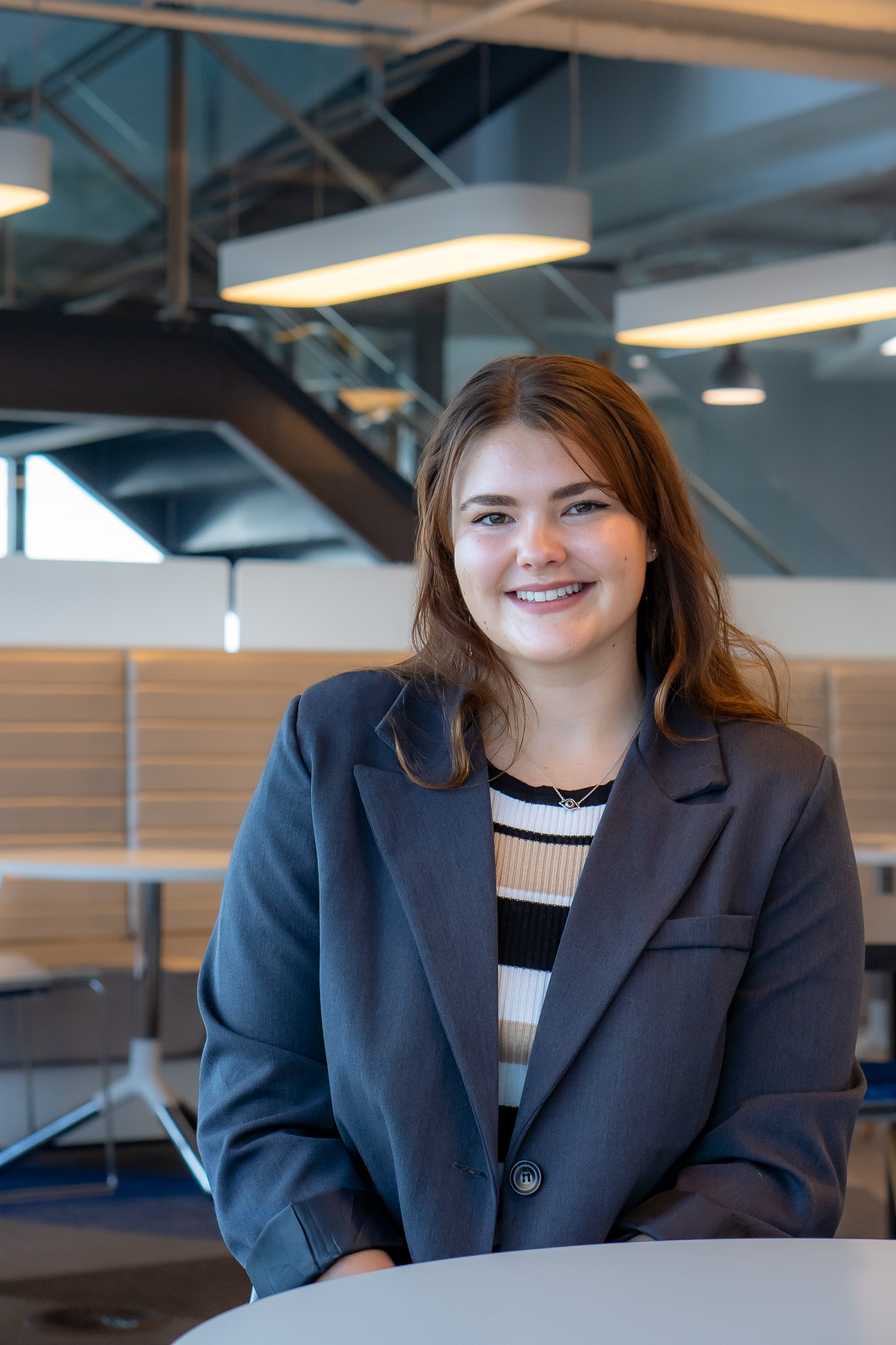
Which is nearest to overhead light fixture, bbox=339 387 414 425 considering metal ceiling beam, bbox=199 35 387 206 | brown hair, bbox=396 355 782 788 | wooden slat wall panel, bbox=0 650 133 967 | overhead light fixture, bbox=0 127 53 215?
metal ceiling beam, bbox=199 35 387 206

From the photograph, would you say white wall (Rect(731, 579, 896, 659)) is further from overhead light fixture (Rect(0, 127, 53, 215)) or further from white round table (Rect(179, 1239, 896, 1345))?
white round table (Rect(179, 1239, 896, 1345))

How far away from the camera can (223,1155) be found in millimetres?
1311

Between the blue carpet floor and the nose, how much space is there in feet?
7.87

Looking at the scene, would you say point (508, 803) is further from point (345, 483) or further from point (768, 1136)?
point (345, 483)

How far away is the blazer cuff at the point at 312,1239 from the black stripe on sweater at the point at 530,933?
24 centimetres

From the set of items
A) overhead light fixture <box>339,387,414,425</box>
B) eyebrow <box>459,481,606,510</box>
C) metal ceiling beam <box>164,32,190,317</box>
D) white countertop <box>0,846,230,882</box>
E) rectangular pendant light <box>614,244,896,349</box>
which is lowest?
white countertop <box>0,846,230,882</box>

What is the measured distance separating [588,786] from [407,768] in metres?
0.18

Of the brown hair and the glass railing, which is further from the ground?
the glass railing

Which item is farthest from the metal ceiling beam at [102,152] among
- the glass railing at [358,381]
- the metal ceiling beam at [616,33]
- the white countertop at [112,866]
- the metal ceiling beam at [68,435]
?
the white countertop at [112,866]

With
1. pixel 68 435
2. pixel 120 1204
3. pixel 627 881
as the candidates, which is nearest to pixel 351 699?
pixel 627 881

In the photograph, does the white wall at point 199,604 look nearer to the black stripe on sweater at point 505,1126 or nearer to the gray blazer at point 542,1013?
the gray blazer at point 542,1013

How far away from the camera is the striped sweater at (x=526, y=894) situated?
131 cm

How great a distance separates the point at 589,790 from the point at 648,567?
26cm

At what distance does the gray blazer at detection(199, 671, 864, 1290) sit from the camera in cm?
124
